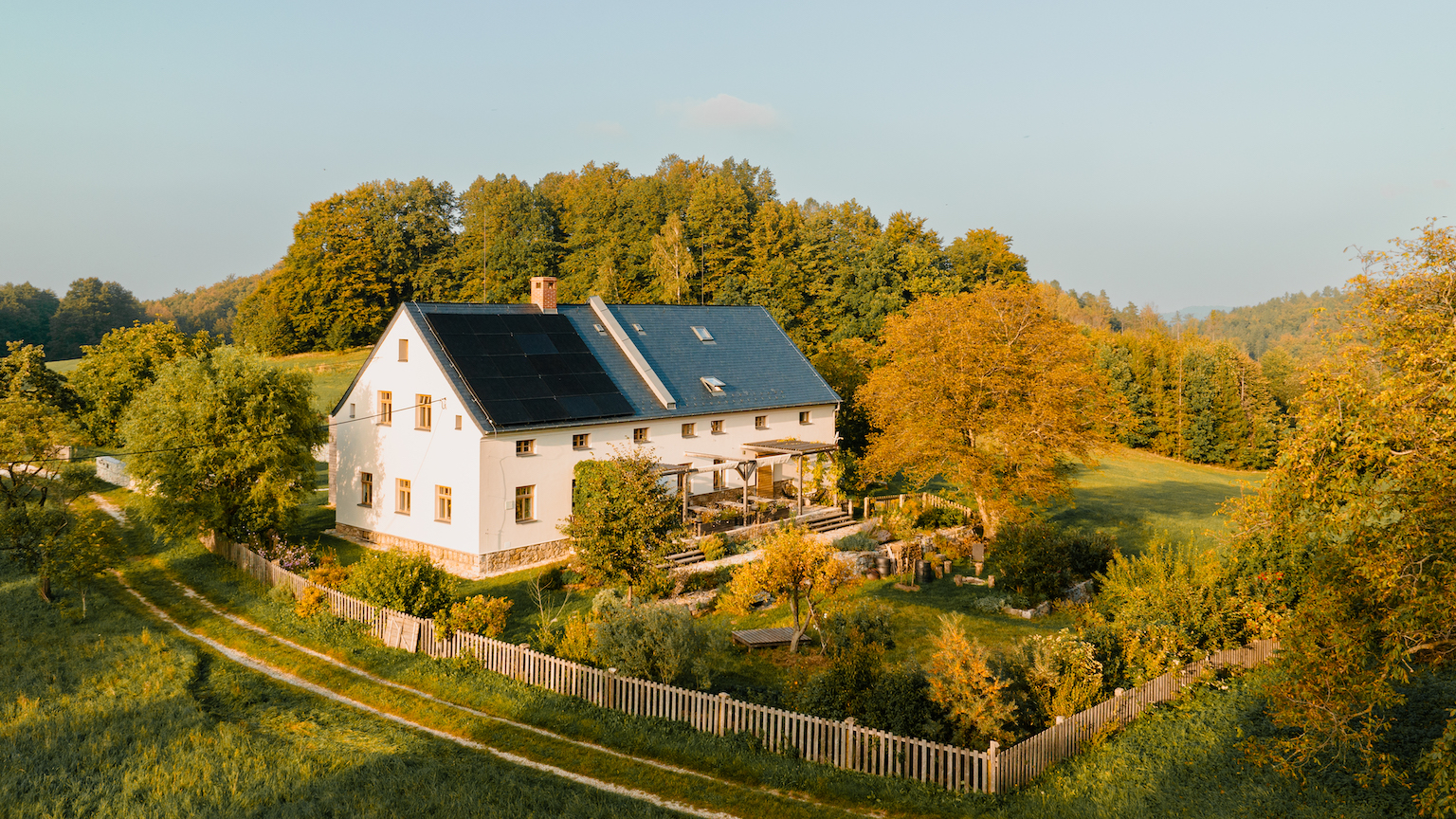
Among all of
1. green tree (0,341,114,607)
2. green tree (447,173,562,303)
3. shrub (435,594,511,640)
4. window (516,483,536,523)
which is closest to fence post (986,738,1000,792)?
shrub (435,594,511,640)

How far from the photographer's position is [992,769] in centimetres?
1290

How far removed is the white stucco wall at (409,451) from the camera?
92.2ft

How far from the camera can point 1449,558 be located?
9.77 metres

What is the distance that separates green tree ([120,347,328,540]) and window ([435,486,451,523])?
472cm

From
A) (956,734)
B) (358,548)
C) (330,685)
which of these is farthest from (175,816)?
(358,548)

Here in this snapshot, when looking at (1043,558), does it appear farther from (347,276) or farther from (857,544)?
(347,276)

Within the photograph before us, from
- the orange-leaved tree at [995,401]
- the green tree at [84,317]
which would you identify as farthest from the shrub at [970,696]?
the green tree at [84,317]

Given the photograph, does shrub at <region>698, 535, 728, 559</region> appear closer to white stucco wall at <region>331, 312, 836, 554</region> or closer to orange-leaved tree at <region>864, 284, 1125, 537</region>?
white stucco wall at <region>331, 312, 836, 554</region>

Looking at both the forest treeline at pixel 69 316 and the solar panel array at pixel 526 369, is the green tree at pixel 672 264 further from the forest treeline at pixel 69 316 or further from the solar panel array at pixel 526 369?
the forest treeline at pixel 69 316

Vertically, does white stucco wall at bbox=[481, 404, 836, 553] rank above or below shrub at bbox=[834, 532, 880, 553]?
above

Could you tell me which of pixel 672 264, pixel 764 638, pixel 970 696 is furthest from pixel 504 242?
pixel 970 696

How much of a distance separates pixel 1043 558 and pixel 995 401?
6915 mm

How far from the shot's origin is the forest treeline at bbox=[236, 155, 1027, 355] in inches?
2714

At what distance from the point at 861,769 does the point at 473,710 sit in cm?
767
